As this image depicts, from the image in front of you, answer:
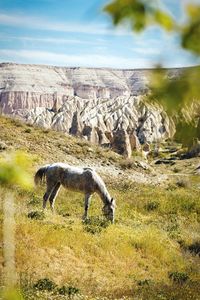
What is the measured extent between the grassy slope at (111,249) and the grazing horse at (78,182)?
904mm

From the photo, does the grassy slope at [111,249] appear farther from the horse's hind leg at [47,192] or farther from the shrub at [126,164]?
→ the shrub at [126,164]

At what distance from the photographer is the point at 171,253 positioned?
1680cm

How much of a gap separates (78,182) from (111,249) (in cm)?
510

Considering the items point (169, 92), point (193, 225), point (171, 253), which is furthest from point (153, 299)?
point (193, 225)

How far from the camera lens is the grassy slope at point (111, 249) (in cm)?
Answer: 1243

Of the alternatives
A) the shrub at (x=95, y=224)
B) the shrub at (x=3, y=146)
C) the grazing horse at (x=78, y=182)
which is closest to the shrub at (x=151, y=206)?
the grazing horse at (x=78, y=182)

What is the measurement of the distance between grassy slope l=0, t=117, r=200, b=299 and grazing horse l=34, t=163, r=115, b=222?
904mm

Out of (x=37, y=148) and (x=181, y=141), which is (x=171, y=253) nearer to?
(x=181, y=141)

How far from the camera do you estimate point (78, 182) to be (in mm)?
19875

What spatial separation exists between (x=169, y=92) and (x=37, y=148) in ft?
106

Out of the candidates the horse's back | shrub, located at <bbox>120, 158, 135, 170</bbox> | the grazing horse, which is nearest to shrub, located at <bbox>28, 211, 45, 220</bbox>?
the grazing horse

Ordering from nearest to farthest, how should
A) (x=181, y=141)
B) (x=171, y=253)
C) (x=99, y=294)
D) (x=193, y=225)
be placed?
(x=181, y=141), (x=99, y=294), (x=171, y=253), (x=193, y=225)

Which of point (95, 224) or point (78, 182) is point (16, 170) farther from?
point (78, 182)

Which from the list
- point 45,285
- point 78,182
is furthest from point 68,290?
point 78,182
